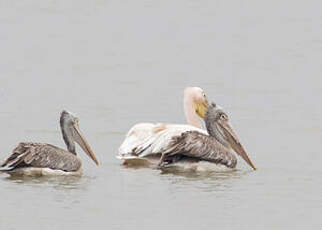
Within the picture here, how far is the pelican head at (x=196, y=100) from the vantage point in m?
14.5

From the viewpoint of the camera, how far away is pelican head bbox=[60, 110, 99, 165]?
12.8 metres

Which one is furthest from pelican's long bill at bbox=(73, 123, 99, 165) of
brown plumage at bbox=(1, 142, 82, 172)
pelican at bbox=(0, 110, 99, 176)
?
brown plumage at bbox=(1, 142, 82, 172)

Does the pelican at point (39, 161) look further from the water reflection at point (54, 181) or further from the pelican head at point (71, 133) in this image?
the pelican head at point (71, 133)

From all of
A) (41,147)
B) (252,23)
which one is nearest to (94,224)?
(41,147)

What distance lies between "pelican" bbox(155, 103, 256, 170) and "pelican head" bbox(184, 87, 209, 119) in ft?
2.84

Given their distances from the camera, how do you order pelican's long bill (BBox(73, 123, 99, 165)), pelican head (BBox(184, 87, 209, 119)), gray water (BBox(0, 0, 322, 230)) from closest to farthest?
1. gray water (BBox(0, 0, 322, 230))
2. pelican's long bill (BBox(73, 123, 99, 165))
3. pelican head (BBox(184, 87, 209, 119))

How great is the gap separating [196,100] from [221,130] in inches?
40.0

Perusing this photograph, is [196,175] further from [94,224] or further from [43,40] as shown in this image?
[43,40]

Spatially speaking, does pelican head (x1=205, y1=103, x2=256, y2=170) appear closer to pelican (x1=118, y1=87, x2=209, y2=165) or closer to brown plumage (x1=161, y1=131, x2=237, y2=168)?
pelican (x1=118, y1=87, x2=209, y2=165)

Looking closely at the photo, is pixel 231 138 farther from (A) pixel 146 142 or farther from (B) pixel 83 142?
(B) pixel 83 142

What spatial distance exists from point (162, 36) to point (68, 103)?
8314 mm

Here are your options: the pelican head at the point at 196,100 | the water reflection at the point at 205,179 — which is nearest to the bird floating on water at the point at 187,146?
the water reflection at the point at 205,179

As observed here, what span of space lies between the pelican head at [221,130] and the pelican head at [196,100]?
2.77 ft

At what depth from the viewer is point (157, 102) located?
17.7 meters
